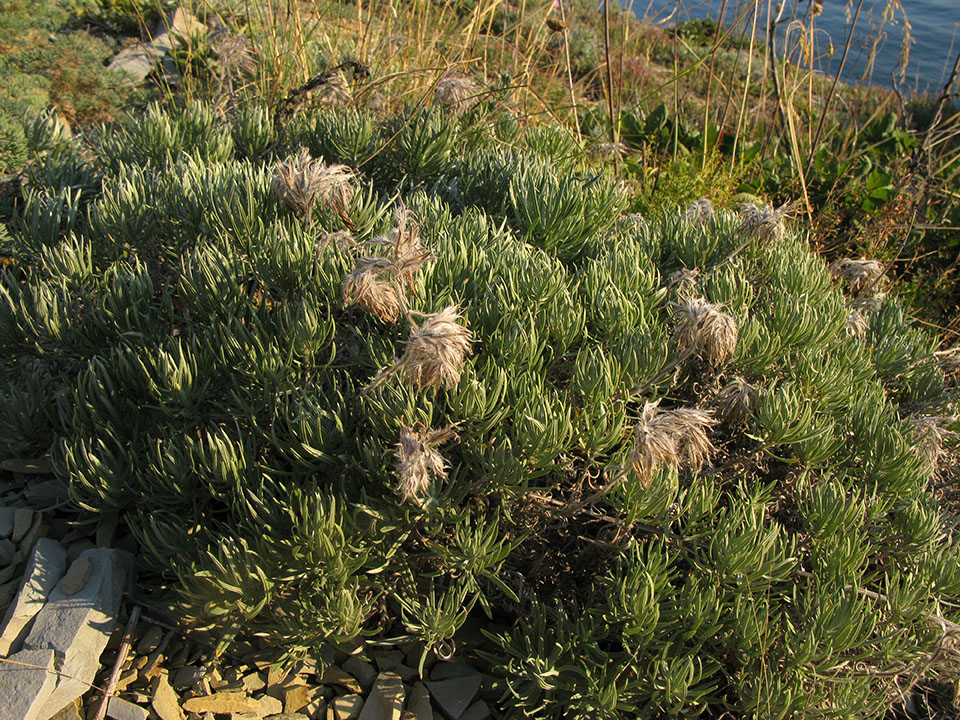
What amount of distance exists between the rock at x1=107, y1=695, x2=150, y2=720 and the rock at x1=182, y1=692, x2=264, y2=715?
13 centimetres

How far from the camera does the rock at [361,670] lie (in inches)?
97.8

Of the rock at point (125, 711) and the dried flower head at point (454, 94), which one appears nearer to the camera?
the rock at point (125, 711)

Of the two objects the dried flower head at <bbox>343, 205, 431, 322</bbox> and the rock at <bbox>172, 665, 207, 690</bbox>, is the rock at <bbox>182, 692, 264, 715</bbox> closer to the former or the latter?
the rock at <bbox>172, 665, 207, 690</bbox>

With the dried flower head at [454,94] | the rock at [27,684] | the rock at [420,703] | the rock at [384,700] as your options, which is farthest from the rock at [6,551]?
the dried flower head at [454,94]

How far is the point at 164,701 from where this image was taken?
2.26 metres

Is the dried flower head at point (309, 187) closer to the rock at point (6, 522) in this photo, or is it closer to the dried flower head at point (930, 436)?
the rock at point (6, 522)

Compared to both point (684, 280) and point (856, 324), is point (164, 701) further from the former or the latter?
point (856, 324)

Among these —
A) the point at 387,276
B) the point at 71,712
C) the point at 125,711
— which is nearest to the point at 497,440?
the point at 387,276

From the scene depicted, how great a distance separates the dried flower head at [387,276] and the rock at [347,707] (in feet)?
4.15

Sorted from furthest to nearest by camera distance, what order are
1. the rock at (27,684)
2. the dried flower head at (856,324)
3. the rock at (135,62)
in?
the rock at (135,62) → the dried flower head at (856,324) → the rock at (27,684)

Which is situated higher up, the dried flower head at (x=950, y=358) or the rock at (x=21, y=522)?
the dried flower head at (x=950, y=358)

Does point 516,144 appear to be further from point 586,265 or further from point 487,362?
point 487,362

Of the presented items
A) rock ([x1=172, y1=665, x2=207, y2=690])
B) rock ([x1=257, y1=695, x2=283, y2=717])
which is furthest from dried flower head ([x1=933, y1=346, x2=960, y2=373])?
rock ([x1=172, y1=665, x2=207, y2=690])

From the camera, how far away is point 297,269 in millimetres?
2574
